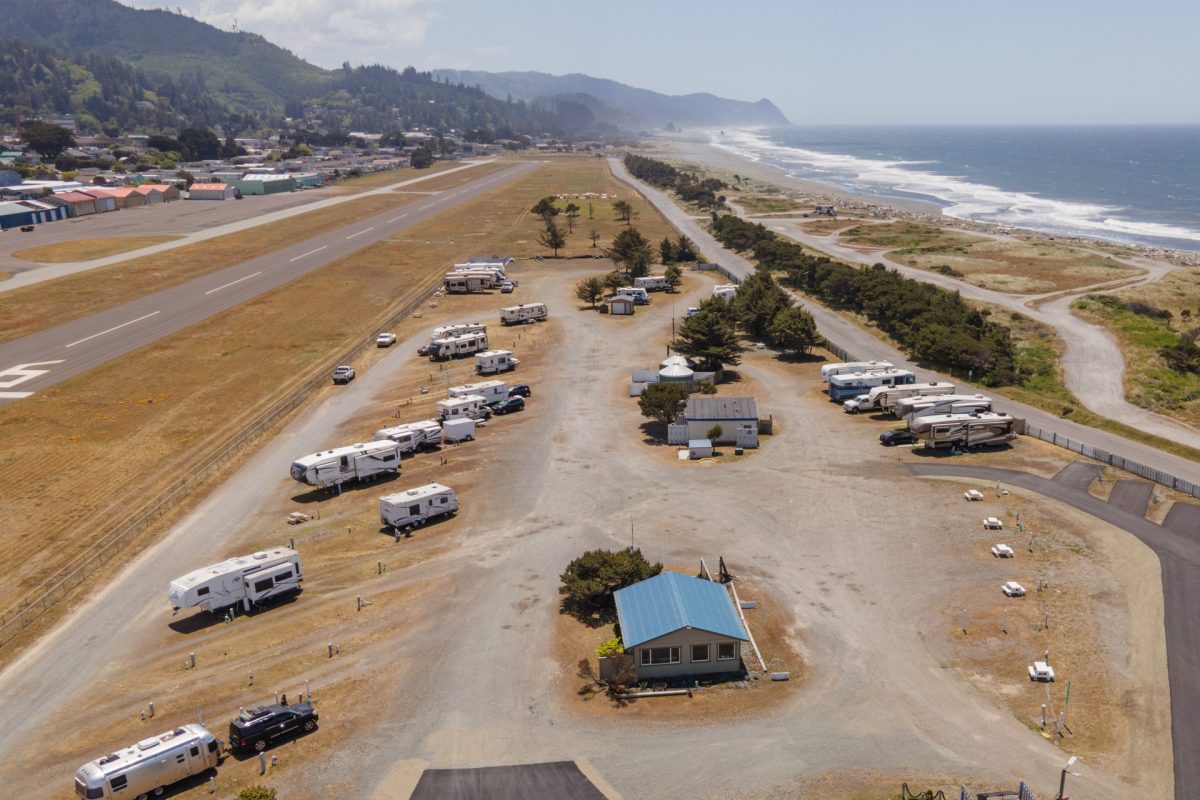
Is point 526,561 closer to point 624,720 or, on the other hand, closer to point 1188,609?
point 624,720

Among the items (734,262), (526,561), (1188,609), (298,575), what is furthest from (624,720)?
(734,262)

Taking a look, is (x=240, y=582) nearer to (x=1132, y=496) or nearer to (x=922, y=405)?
(x=922, y=405)

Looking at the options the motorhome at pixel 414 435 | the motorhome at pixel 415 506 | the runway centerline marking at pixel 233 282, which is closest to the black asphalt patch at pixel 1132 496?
the motorhome at pixel 415 506

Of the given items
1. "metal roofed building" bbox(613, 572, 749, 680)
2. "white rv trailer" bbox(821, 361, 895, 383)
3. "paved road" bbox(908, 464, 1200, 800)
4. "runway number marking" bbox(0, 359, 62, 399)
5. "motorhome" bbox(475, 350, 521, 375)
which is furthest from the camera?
"motorhome" bbox(475, 350, 521, 375)

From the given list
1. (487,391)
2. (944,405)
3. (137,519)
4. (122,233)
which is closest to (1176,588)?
(944,405)

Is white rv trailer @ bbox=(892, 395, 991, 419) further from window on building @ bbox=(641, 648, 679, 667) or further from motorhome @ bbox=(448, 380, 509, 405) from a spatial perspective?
window on building @ bbox=(641, 648, 679, 667)

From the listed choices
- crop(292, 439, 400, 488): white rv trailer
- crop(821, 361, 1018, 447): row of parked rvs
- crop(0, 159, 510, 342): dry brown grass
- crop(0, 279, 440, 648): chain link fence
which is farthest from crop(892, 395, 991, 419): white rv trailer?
crop(0, 159, 510, 342): dry brown grass
